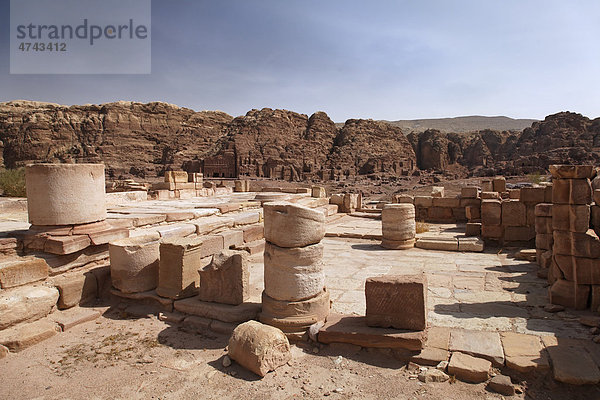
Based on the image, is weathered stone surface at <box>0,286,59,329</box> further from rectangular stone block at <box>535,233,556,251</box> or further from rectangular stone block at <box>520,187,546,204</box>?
rectangular stone block at <box>520,187,546,204</box>

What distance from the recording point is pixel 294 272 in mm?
4367

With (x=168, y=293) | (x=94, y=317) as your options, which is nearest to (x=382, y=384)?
(x=168, y=293)

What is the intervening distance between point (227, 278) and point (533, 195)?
7.55 meters

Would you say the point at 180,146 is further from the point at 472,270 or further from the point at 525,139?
the point at 472,270

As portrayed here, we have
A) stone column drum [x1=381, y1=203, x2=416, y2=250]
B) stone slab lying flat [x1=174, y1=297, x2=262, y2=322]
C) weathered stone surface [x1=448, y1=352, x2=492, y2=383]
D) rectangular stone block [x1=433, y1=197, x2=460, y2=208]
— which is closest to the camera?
weathered stone surface [x1=448, y1=352, x2=492, y2=383]

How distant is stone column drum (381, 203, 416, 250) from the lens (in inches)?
348

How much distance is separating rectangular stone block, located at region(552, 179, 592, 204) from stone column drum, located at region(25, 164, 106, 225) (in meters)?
6.66

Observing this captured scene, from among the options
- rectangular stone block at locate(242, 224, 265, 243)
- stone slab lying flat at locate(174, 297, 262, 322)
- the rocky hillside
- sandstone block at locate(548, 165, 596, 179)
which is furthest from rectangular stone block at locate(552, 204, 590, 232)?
the rocky hillside

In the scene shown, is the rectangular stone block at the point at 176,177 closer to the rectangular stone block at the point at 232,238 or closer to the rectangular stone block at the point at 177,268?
the rectangular stone block at the point at 232,238

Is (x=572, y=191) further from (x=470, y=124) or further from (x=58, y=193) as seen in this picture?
(x=470, y=124)

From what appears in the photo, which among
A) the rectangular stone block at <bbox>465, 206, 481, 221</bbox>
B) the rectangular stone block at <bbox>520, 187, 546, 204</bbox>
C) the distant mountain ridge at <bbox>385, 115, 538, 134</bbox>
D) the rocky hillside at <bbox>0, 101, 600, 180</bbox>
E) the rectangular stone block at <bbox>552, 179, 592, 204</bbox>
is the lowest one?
the rectangular stone block at <bbox>465, 206, 481, 221</bbox>

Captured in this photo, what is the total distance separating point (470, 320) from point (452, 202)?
9.09 meters

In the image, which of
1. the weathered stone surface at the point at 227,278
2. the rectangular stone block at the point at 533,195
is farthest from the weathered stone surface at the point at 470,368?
the rectangular stone block at the point at 533,195

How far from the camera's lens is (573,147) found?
45656 millimetres
